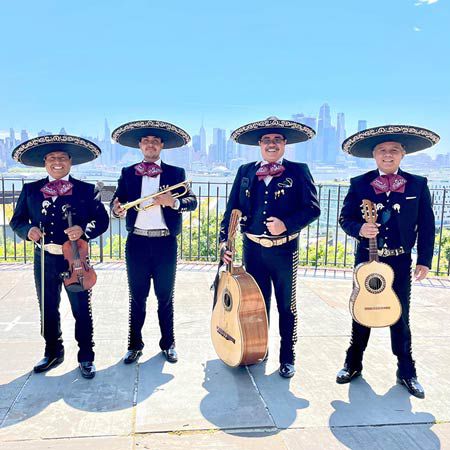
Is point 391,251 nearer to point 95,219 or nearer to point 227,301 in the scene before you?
point 227,301

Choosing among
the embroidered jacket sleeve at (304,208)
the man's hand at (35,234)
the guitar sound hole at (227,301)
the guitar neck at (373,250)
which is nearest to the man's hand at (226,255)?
the guitar sound hole at (227,301)

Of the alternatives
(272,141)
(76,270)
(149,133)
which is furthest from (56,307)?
(272,141)

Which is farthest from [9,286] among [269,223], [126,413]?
[269,223]

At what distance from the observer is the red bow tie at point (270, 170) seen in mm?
3309

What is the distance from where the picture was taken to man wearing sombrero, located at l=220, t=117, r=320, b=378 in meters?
3.28

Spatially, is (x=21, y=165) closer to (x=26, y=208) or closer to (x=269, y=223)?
(x=26, y=208)

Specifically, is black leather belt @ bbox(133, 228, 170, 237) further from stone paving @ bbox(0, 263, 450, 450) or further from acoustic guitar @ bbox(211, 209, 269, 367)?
stone paving @ bbox(0, 263, 450, 450)

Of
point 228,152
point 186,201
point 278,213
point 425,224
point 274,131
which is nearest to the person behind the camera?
point 425,224

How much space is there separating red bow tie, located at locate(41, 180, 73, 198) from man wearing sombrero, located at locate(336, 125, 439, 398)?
2.04 meters

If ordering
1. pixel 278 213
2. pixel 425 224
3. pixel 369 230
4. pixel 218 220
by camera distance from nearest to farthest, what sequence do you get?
pixel 369 230 → pixel 425 224 → pixel 278 213 → pixel 218 220

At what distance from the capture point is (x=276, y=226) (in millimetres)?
3168

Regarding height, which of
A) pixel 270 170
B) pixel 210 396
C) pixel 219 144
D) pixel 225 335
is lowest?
pixel 210 396

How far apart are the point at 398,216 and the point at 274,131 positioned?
1.11m

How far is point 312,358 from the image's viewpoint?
12.0 feet
